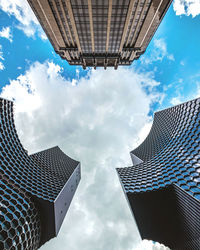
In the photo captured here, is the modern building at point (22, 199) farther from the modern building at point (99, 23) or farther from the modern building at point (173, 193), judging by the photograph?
the modern building at point (99, 23)

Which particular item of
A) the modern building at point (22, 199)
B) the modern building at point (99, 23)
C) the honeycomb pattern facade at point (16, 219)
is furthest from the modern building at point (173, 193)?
the modern building at point (99, 23)

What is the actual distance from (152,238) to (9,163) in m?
62.9

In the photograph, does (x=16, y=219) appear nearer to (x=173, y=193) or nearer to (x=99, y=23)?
(x=173, y=193)

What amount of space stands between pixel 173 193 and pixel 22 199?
49.4m

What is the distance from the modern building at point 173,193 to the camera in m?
34.8

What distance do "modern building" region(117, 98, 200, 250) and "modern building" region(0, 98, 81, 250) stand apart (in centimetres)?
2787

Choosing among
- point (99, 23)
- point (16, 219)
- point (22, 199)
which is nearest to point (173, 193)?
point (16, 219)

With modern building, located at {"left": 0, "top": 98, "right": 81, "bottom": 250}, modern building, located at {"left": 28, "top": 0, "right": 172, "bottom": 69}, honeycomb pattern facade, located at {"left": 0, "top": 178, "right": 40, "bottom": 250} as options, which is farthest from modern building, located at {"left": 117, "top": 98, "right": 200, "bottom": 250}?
modern building, located at {"left": 28, "top": 0, "right": 172, "bottom": 69}

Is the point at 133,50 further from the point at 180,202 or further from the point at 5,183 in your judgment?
the point at 5,183

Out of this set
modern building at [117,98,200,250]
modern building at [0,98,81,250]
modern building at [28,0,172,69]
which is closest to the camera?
modern building at [0,98,81,250]

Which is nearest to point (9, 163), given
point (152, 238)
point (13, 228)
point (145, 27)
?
point (13, 228)

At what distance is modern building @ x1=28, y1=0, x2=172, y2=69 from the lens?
122 ft

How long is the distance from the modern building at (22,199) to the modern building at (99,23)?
40409 mm

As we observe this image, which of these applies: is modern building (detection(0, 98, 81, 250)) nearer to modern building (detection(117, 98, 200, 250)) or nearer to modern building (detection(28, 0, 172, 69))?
modern building (detection(117, 98, 200, 250))
